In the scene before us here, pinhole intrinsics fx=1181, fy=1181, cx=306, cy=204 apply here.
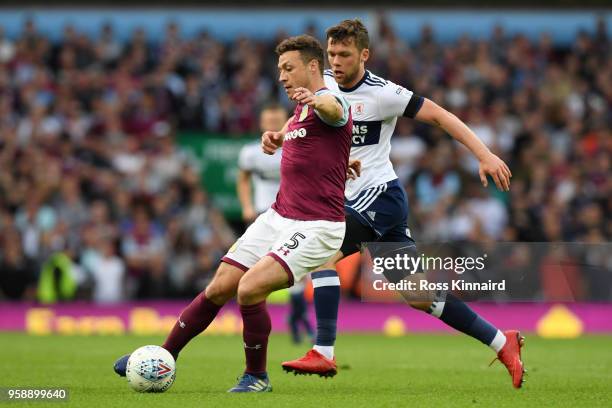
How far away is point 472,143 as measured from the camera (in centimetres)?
730

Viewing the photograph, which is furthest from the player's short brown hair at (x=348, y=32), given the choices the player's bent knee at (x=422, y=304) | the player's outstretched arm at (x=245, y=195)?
the player's outstretched arm at (x=245, y=195)

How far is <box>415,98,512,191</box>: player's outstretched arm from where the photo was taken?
23.2 feet

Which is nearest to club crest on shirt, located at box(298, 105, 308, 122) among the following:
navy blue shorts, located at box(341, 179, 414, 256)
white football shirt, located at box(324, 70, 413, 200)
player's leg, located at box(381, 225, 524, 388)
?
white football shirt, located at box(324, 70, 413, 200)

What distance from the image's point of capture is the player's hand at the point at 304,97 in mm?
6508

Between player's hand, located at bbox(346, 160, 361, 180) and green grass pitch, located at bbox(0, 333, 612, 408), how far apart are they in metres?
1.37

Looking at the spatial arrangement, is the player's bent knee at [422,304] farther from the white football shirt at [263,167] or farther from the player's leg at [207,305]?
the white football shirt at [263,167]

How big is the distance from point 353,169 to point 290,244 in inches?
36.0

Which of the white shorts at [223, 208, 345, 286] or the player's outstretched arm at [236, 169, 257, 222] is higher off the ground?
the white shorts at [223, 208, 345, 286]

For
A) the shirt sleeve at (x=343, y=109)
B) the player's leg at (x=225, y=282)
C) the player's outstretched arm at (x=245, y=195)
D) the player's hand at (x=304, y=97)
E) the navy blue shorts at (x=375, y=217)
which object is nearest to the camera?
the player's hand at (x=304, y=97)

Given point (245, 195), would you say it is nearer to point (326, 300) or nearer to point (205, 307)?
point (326, 300)

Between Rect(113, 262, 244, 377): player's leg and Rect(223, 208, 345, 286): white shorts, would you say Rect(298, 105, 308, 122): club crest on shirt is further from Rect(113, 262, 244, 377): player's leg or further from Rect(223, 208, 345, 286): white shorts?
Rect(113, 262, 244, 377): player's leg

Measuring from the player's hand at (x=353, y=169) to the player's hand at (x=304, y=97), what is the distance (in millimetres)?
1094

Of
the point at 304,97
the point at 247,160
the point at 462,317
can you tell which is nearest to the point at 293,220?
the point at 304,97

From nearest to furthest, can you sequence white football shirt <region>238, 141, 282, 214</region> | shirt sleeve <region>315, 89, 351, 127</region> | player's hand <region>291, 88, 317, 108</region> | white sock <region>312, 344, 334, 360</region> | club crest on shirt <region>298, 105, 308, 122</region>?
player's hand <region>291, 88, 317, 108</region>, shirt sleeve <region>315, 89, 351, 127</region>, club crest on shirt <region>298, 105, 308, 122</region>, white sock <region>312, 344, 334, 360</region>, white football shirt <region>238, 141, 282, 214</region>
